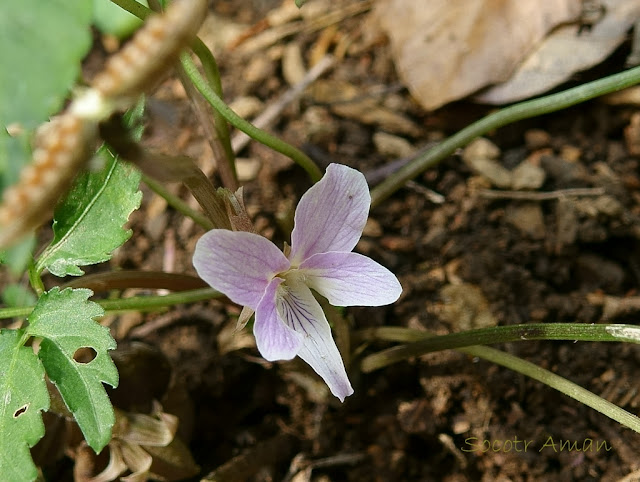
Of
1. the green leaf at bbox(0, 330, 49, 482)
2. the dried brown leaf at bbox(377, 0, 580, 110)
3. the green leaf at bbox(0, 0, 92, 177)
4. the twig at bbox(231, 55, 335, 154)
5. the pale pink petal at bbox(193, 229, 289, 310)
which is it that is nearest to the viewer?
the green leaf at bbox(0, 0, 92, 177)

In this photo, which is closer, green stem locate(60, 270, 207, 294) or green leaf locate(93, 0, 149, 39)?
green stem locate(60, 270, 207, 294)

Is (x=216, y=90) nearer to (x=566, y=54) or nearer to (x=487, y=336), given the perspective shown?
(x=487, y=336)

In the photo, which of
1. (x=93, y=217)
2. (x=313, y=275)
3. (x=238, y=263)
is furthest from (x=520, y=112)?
(x=93, y=217)

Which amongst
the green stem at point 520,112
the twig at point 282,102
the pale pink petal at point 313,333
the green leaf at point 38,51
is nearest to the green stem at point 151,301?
the pale pink petal at point 313,333

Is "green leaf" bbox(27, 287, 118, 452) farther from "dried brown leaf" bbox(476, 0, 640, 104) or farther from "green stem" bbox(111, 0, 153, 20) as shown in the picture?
"dried brown leaf" bbox(476, 0, 640, 104)

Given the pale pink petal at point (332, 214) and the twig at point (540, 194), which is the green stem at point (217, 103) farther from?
the twig at point (540, 194)

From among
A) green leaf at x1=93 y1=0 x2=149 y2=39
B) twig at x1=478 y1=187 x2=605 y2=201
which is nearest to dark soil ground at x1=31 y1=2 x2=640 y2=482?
twig at x1=478 y1=187 x2=605 y2=201

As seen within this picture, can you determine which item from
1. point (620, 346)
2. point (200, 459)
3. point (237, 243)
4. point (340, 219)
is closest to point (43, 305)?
point (237, 243)
